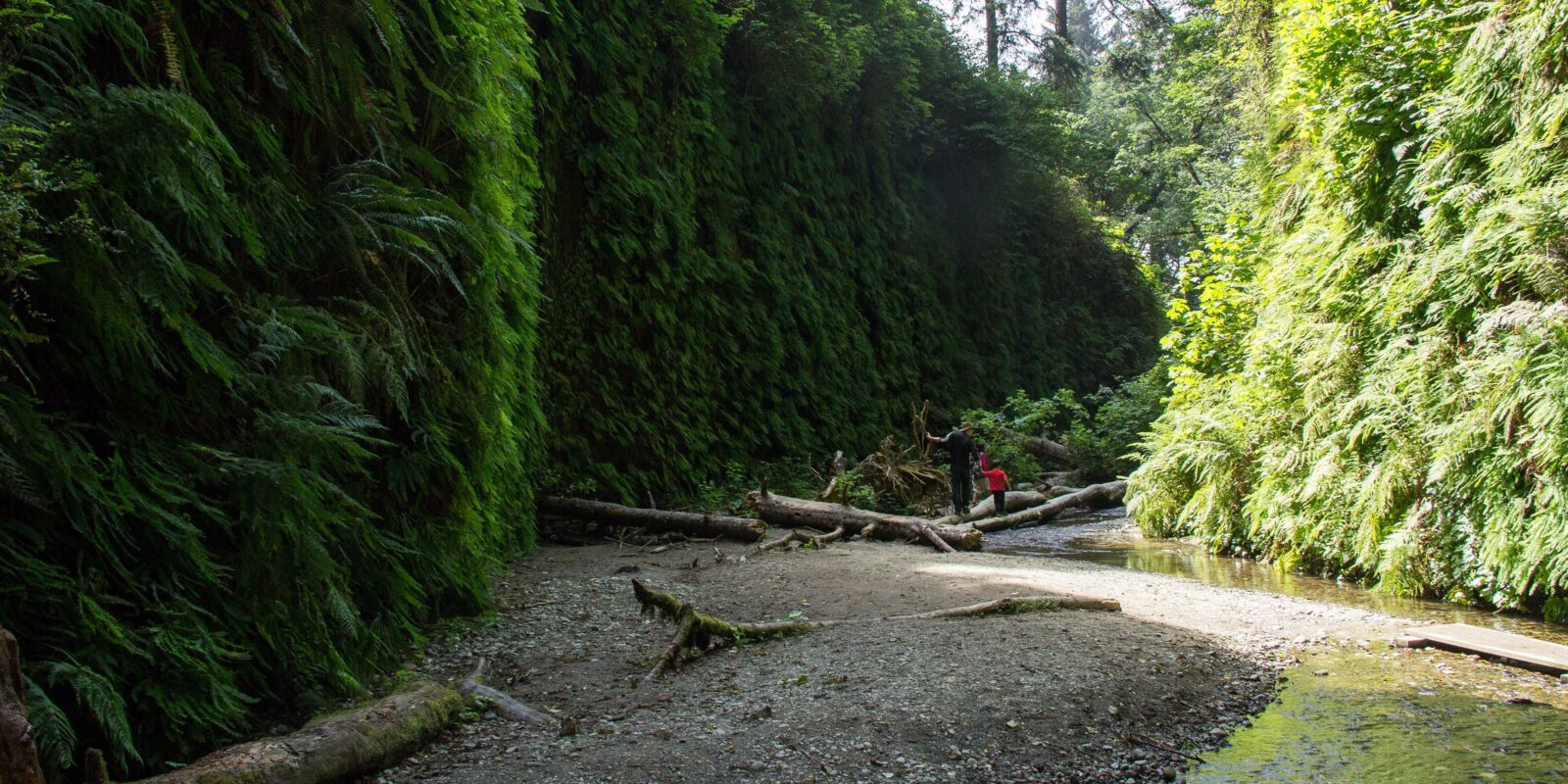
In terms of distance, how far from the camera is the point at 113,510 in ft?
10.4

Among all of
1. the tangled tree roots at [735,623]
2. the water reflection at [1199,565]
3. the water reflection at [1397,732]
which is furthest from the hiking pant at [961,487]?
the water reflection at [1397,732]

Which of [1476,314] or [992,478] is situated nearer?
[1476,314]

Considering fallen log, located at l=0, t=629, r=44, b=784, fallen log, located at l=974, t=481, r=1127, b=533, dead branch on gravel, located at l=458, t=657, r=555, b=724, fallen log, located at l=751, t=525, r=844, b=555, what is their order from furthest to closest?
fallen log, located at l=974, t=481, r=1127, b=533, fallen log, located at l=751, t=525, r=844, b=555, dead branch on gravel, located at l=458, t=657, r=555, b=724, fallen log, located at l=0, t=629, r=44, b=784

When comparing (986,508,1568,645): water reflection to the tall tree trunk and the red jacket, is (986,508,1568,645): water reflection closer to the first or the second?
the red jacket

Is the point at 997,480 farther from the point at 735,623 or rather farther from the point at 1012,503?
the point at 735,623

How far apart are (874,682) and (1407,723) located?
256 cm

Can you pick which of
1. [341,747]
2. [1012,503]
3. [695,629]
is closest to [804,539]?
[695,629]

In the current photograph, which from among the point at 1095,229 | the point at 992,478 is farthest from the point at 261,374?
the point at 1095,229

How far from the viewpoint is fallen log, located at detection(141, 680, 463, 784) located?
9.62 ft

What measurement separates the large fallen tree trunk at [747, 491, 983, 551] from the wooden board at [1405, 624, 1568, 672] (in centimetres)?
520

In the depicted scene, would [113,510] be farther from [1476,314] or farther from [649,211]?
[649,211]

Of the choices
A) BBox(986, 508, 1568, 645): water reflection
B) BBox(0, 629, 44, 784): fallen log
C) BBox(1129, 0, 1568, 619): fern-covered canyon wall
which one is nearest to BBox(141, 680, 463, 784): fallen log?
BBox(0, 629, 44, 784): fallen log

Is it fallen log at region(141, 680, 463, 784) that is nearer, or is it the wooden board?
fallen log at region(141, 680, 463, 784)

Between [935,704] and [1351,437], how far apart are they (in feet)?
19.2
